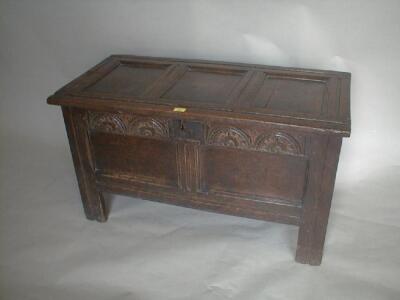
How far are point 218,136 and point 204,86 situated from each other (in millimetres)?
280

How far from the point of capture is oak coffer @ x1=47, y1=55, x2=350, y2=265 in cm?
157

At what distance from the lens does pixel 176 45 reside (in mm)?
2215

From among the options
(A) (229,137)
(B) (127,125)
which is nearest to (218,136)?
(A) (229,137)

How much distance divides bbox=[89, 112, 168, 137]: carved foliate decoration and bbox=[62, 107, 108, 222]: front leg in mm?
59

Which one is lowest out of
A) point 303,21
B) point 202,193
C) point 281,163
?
point 202,193

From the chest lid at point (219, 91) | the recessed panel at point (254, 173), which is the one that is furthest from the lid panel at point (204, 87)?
the recessed panel at point (254, 173)

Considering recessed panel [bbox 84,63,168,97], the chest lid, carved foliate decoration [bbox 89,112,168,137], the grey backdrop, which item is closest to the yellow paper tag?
the chest lid

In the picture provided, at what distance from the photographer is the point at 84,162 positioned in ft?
6.35

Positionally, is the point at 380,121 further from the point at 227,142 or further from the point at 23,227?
the point at 23,227

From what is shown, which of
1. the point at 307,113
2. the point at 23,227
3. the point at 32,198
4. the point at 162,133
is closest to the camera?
the point at 307,113

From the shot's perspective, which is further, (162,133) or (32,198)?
(32,198)

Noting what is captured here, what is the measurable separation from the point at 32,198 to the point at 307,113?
1.58 metres

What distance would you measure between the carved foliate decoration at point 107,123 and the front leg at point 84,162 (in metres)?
0.04

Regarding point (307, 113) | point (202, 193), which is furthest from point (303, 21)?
point (202, 193)
